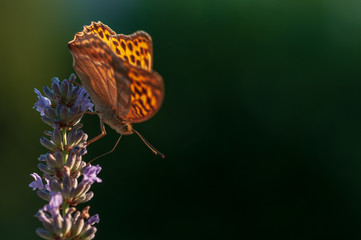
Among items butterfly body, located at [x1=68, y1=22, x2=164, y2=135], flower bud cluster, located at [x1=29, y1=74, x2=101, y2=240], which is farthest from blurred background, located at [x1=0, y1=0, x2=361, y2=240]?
flower bud cluster, located at [x1=29, y1=74, x2=101, y2=240]

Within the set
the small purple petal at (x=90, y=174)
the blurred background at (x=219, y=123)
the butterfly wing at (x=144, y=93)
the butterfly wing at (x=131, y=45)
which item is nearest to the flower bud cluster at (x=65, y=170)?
the small purple petal at (x=90, y=174)

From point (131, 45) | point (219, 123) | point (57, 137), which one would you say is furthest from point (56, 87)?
point (219, 123)

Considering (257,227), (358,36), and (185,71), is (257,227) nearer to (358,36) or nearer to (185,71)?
(185,71)

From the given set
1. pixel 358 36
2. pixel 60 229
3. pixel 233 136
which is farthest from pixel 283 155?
pixel 60 229

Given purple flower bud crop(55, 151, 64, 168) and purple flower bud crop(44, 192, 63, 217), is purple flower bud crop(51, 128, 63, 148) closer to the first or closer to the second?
purple flower bud crop(55, 151, 64, 168)

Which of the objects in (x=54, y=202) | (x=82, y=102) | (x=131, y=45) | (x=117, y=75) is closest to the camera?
(x=54, y=202)

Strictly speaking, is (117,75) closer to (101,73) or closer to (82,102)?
(101,73)
